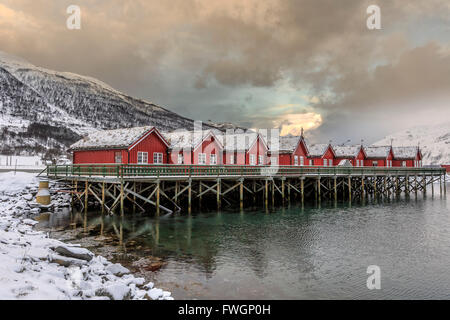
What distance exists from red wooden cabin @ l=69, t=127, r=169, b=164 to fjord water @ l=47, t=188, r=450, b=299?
26.8 ft

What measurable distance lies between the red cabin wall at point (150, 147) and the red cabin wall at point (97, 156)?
763mm

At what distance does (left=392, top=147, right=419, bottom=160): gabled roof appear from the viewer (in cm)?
6203

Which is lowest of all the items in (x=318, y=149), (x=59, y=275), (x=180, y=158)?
(x=59, y=275)

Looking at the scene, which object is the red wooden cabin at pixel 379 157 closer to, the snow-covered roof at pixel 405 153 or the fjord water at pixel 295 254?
the snow-covered roof at pixel 405 153

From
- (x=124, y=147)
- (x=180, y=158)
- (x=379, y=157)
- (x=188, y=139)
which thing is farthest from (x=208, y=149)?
(x=379, y=157)

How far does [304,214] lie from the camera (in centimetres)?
2556

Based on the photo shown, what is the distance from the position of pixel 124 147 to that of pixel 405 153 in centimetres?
5708

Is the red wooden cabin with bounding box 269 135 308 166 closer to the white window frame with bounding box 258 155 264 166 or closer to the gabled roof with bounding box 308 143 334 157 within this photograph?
the white window frame with bounding box 258 155 264 166

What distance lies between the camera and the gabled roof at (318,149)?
159 ft

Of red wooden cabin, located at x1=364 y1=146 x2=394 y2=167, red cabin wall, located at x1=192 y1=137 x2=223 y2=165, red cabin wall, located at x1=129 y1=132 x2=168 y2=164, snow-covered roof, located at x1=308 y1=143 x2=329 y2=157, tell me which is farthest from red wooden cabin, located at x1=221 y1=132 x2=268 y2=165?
red wooden cabin, located at x1=364 y1=146 x2=394 y2=167

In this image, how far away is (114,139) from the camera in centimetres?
3016

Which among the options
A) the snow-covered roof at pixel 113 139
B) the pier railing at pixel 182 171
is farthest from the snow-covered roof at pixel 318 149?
the snow-covered roof at pixel 113 139

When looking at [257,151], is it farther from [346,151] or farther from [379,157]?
[379,157]
